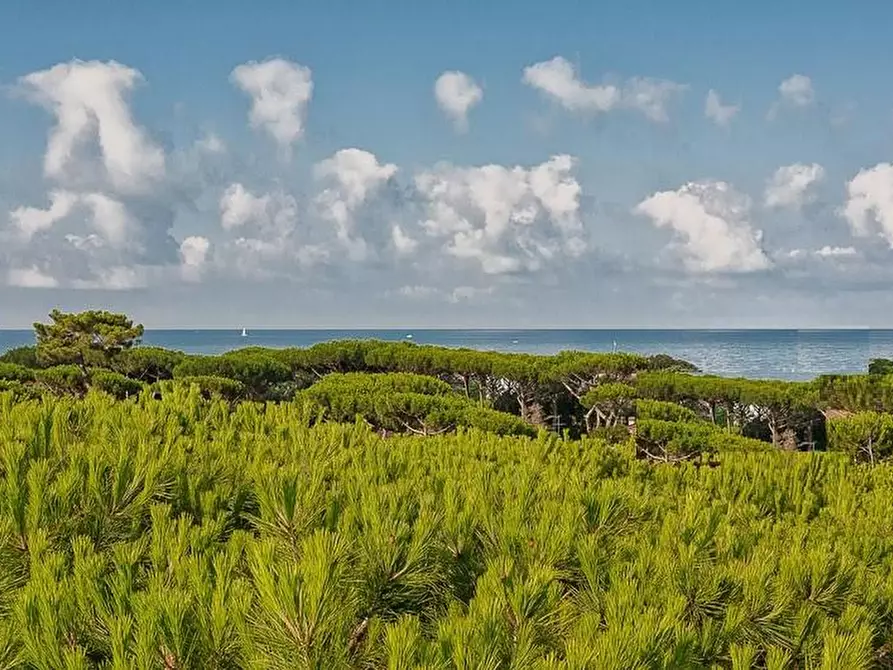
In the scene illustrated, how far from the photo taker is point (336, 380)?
20.2 metres

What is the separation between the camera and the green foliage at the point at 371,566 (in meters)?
1.90

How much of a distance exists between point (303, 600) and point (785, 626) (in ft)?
6.39

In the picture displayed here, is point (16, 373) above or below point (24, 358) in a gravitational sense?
below

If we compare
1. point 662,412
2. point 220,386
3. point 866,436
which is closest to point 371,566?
point 866,436

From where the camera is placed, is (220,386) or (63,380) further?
(63,380)

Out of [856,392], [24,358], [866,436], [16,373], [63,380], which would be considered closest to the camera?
[866,436]

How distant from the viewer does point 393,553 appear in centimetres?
241

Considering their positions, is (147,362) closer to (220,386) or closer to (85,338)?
(85,338)

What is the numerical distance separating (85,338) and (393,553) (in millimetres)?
26303

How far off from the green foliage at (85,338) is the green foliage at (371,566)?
2337 centimetres

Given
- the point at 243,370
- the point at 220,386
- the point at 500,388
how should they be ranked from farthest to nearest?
the point at 500,388, the point at 243,370, the point at 220,386

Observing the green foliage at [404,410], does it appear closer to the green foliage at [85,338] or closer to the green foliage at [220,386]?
the green foliage at [220,386]

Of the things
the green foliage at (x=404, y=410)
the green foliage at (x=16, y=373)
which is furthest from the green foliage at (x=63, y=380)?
the green foliage at (x=404, y=410)

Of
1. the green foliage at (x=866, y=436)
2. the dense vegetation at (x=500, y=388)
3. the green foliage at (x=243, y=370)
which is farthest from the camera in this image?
the green foliage at (x=243, y=370)
